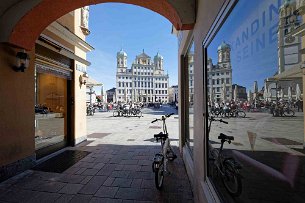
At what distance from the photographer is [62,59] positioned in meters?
7.27

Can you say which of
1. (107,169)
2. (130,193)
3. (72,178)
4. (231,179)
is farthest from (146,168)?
(231,179)

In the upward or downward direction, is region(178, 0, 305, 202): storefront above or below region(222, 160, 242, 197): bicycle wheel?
above

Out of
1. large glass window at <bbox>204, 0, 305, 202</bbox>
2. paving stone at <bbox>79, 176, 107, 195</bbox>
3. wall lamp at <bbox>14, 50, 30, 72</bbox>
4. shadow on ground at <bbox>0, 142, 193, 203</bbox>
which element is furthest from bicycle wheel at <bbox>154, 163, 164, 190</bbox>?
wall lamp at <bbox>14, 50, 30, 72</bbox>

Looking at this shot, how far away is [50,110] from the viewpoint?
7.21 meters

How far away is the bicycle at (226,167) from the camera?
1.80 meters

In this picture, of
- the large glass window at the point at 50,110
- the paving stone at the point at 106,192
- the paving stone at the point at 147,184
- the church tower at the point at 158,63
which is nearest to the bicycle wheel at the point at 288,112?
the paving stone at the point at 106,192

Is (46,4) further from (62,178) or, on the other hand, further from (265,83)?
(265,83)

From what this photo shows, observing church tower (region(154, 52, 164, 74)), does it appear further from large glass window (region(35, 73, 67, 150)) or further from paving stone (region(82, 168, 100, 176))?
paving stone (region(82, 168, 100, 176))

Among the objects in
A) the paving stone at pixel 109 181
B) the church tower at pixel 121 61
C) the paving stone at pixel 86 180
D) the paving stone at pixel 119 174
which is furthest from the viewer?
the church tower at pixel 121 61

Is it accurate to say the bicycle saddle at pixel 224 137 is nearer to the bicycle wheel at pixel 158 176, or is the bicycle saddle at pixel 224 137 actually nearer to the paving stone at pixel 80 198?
the bicycle wheel at pixel 158 176

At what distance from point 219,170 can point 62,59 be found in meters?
6.48

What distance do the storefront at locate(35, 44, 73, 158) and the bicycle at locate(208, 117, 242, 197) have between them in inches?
203

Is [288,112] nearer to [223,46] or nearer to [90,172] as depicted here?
[223,46]

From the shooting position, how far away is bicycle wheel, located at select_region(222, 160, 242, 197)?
69.9 inches
